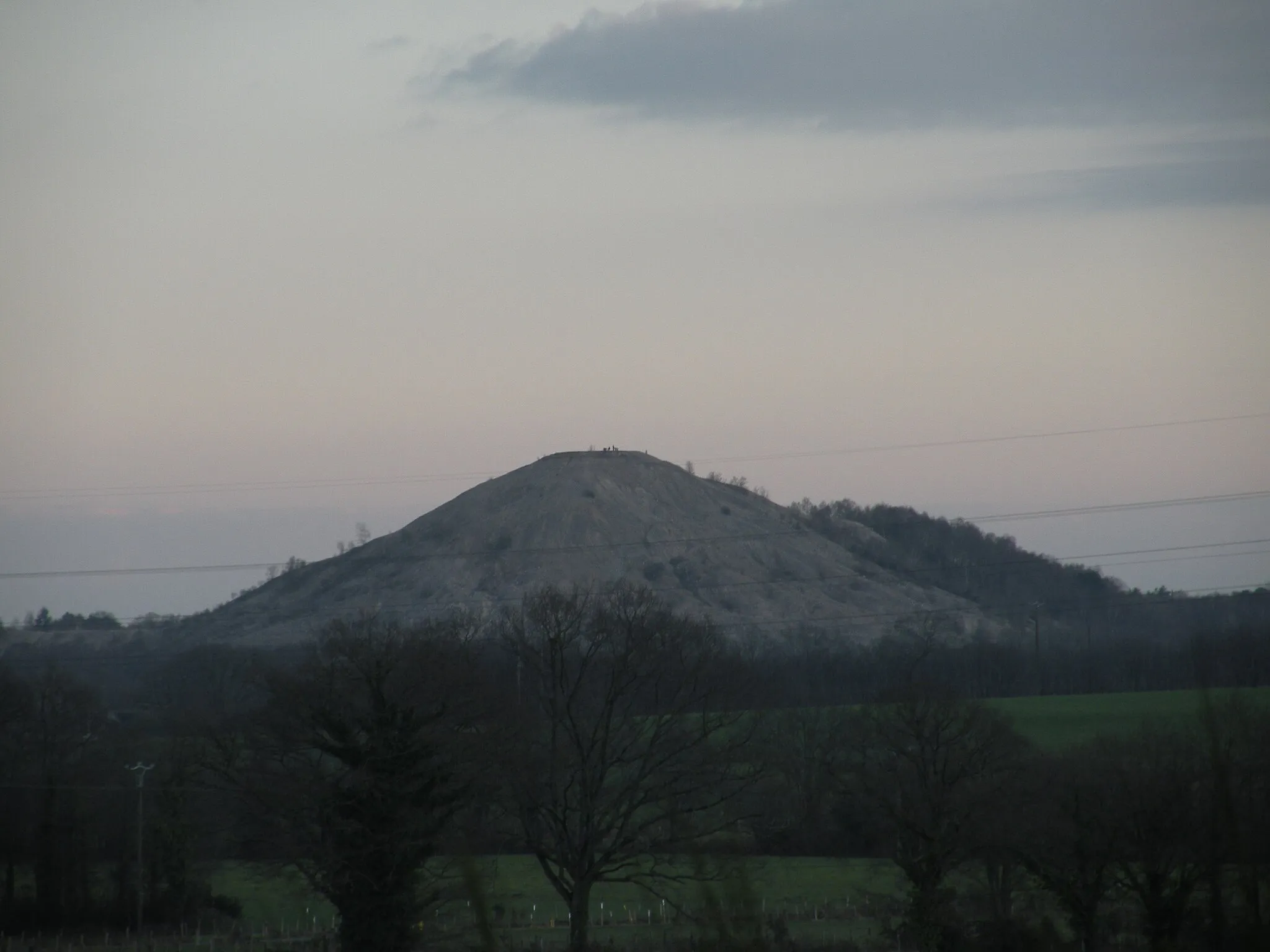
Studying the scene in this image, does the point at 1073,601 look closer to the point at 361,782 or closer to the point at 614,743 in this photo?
the point at 614,743

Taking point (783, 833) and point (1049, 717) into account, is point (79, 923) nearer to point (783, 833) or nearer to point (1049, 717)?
point (783, 833)

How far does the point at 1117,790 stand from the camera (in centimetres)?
2659

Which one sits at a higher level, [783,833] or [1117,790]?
[1117,790]

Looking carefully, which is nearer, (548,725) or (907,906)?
(907,906)

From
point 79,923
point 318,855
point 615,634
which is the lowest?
point 79,923

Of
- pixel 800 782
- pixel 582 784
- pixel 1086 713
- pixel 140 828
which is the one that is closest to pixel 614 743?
pixel 582 784

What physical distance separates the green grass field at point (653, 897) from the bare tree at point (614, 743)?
113 cm

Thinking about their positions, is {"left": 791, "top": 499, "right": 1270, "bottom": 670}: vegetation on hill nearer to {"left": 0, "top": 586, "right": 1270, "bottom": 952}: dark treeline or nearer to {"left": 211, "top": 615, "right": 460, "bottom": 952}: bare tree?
{"left": 0, "top": 586, "right": 1270, "bottom": 952}: dark treeline

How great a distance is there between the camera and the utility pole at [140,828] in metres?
33.7

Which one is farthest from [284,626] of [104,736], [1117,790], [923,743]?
[1117,790]

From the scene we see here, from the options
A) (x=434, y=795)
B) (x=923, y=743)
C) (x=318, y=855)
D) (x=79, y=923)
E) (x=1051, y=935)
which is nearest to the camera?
(x=1051, y=935)

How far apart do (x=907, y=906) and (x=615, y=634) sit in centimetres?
1544

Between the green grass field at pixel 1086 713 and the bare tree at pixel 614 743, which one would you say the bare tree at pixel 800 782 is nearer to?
the bare tree at pixel 614 743

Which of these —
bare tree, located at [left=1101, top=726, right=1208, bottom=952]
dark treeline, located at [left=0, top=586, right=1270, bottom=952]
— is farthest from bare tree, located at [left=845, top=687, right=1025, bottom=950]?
bare tree, located at [left=1101, top=726, right=1208, bottom=952]
